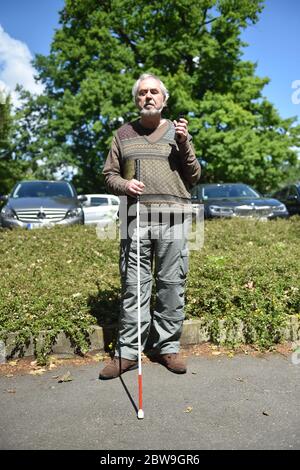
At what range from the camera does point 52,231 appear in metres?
9.53

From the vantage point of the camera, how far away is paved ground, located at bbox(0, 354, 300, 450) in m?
2.99

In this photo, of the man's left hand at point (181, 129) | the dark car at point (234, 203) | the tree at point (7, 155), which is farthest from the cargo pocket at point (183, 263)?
the tree at point (7, 155)

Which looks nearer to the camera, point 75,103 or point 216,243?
point 216,243

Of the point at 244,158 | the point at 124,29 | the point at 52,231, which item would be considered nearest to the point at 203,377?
the point at 52,231

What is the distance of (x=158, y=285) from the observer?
423 centimetres

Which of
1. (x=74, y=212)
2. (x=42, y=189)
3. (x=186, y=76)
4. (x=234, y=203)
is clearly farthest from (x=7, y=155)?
(x=234, y=203)

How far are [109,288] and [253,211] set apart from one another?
8.09 metres

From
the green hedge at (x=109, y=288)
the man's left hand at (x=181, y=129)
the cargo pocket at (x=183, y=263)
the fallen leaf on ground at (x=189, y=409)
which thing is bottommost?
the fallen leaf on ground at (x=189, y=409)

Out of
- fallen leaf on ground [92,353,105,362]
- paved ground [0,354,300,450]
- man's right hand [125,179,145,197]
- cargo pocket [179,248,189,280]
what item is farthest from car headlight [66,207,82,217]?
man's right hand [125,179,145,197]

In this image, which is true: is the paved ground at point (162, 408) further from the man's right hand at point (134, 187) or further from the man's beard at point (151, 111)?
the man's beard at point (151, 111)

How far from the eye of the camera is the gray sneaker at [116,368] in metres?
3.97

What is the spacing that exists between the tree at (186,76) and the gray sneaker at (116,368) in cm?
1971
